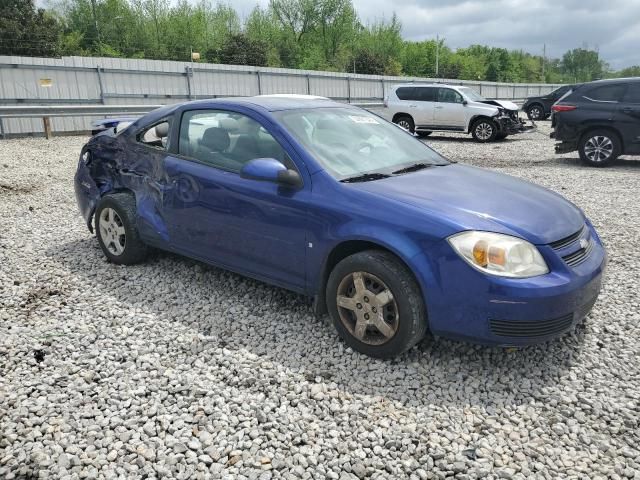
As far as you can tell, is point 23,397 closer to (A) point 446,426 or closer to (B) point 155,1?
(A) point 446,426

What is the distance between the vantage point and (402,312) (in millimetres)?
3102

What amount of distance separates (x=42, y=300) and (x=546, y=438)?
148 inches

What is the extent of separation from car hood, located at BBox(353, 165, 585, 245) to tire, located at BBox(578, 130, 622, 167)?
8466 mm

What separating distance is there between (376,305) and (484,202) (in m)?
0.92

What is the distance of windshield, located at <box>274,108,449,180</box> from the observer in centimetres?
370

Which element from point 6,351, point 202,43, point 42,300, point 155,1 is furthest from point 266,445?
point 155,1

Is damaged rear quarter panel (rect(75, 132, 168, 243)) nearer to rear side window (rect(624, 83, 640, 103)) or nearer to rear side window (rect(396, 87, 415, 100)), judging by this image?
rear side window (rect(624, 83, 640, 103))

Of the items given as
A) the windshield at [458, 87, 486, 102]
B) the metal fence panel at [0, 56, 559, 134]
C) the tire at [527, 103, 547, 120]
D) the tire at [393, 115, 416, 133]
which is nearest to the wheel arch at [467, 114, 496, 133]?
the windshield at [458, 87, 486, 102]

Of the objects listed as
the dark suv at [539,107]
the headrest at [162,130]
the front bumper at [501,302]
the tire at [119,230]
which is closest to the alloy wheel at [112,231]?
the tire at [119,230]

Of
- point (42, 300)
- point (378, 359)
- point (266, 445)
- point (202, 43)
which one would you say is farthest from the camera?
point (202, 43)

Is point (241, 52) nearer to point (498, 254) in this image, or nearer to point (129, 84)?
point (129, 84)

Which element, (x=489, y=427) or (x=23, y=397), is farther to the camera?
(x=23, y=397)

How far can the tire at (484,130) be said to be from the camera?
53.0 feet

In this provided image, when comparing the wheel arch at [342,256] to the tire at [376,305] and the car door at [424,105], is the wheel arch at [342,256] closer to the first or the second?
the tire at [376,305]
